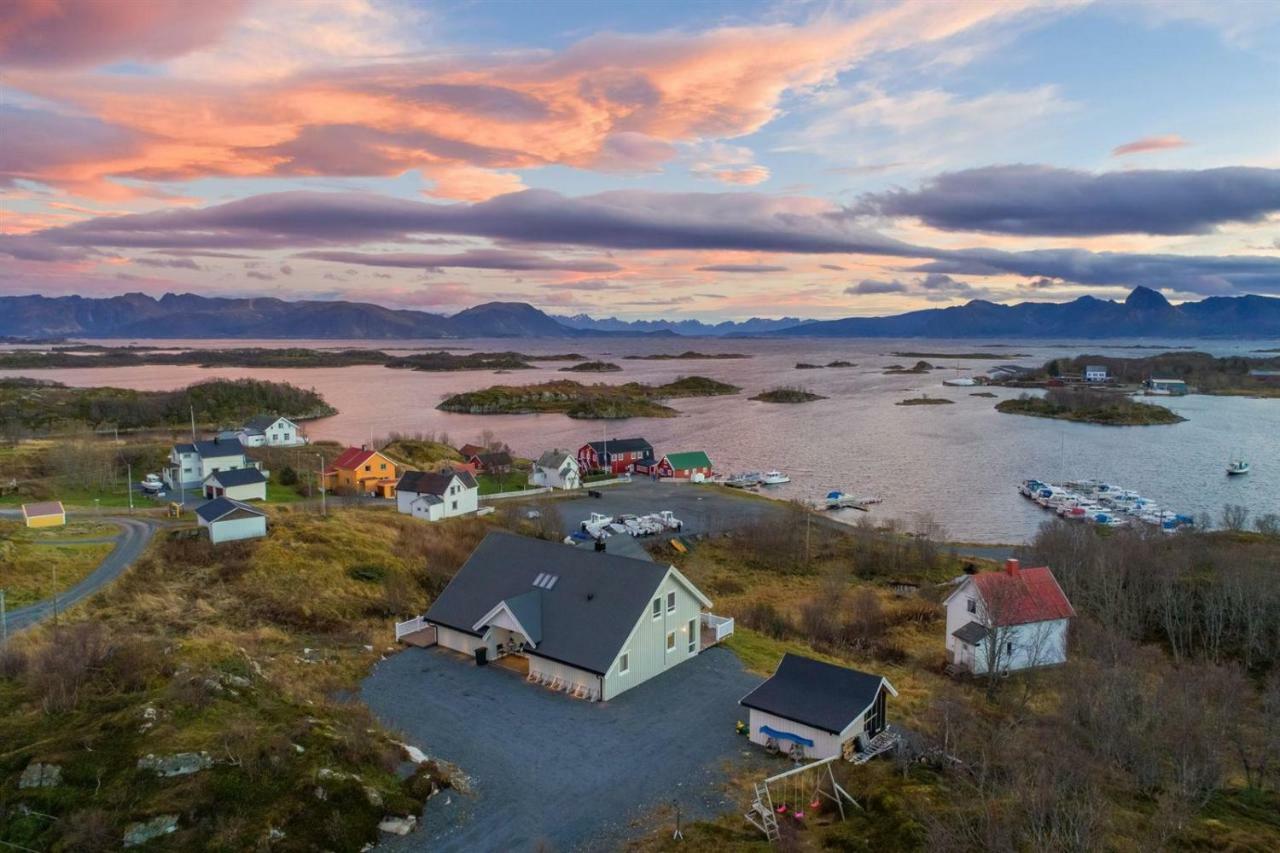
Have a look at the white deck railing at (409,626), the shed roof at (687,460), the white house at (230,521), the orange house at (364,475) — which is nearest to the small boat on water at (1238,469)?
the shed roof at (687,460)

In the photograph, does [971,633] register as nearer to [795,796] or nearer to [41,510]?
[795,796]

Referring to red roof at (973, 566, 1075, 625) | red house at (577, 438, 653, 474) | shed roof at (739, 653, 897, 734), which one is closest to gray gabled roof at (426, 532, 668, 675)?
shed roof at (739, 653, 897, 734)

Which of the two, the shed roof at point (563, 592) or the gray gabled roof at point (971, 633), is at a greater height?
the shed roof at point (563, 592)

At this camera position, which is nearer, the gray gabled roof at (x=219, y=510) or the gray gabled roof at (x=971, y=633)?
the gray gabled roof at (x=971, y=633)

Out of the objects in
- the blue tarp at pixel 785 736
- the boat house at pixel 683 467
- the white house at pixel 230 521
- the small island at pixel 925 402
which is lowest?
the small island at pixel 925 402

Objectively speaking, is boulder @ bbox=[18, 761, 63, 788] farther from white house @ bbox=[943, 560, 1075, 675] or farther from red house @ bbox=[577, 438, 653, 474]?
red house @ bbox=[577, 438, 653, 474]

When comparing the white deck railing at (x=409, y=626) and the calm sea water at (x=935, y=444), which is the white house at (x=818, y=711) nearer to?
the white deck railing at (x=409, y=626)

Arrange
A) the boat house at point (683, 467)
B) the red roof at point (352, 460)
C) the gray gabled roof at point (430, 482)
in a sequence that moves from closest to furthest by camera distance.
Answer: the gray gabled roof at point (430, 482), the red roof at point (352, 460), the boat house at point (683, 467)
